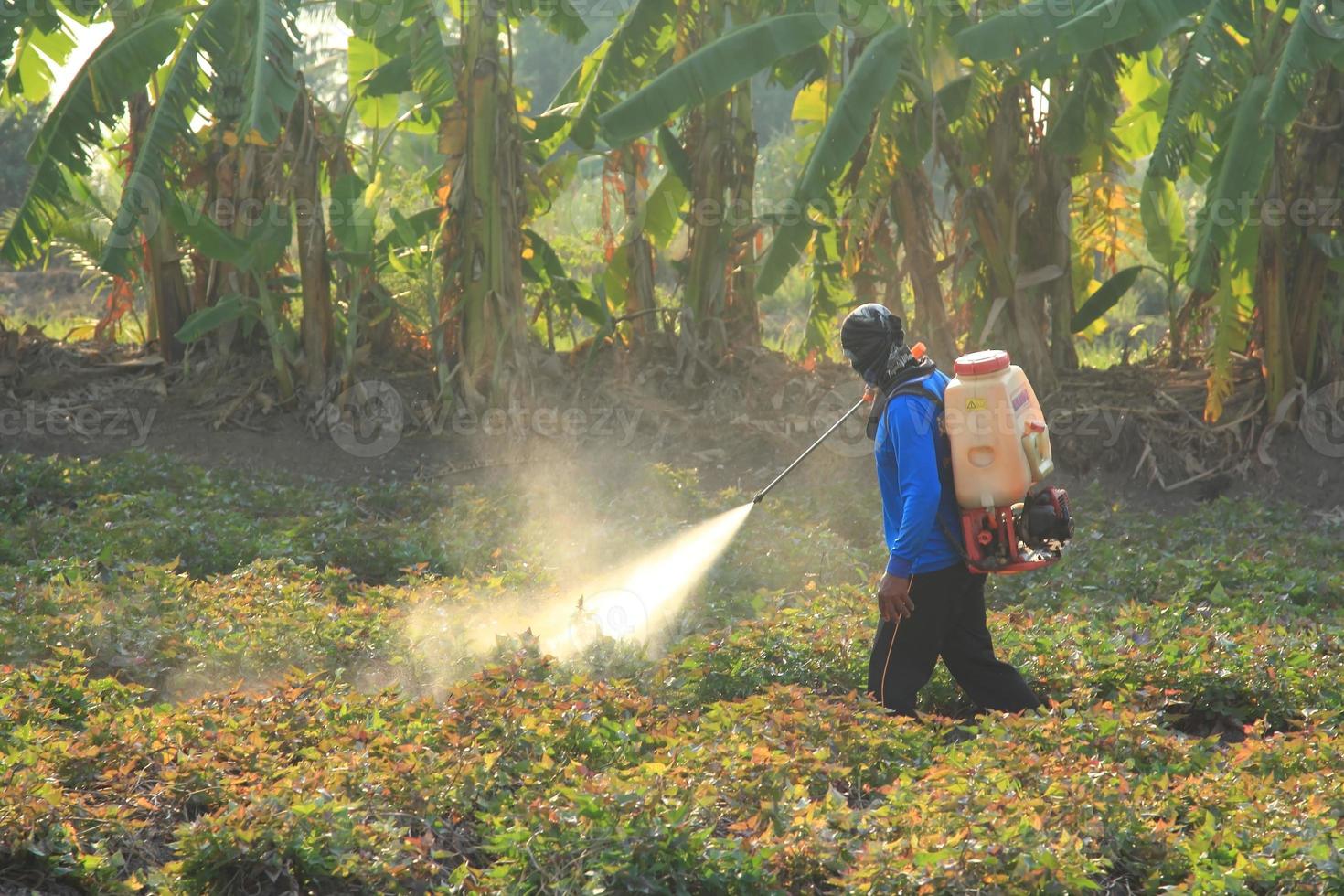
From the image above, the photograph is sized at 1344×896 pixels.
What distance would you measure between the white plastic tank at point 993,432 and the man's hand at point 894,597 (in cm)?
37

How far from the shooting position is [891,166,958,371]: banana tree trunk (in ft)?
39.7

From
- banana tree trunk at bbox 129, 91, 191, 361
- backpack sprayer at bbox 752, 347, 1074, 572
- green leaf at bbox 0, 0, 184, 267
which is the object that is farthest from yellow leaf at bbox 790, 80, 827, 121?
backpack sprayer at bbox 752, 347, 1074, 572

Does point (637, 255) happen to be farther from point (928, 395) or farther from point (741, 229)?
point (928, 395)

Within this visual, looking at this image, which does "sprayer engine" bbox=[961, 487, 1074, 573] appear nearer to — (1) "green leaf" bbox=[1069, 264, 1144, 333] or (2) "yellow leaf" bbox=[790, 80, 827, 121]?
(1) "green leaf" bbox=[1069, 264, 1144, 333]

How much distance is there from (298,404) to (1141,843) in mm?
10094

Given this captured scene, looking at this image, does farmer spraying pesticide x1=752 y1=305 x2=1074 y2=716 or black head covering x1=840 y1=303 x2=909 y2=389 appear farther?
black head covering x1=840 y1=303 x2=909 y2=389

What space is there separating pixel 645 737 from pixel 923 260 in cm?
829

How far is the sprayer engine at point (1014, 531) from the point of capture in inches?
196

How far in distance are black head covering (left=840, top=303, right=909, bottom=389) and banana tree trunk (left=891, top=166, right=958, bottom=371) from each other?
7026 millimetres

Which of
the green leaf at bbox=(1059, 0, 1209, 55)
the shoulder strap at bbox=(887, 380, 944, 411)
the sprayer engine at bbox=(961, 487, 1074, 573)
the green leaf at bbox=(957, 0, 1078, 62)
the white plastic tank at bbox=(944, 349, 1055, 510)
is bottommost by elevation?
the sprayer engine at bbox=(961, 487, 1074, 573)

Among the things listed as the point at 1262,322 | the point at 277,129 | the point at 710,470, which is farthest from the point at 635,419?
the point at 1262,322

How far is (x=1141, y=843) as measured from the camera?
13.1ft

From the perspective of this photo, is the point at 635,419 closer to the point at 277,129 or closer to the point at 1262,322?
the point at 277,129

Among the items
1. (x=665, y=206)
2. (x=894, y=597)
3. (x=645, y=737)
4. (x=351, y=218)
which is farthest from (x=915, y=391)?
(x=665, y=206)
